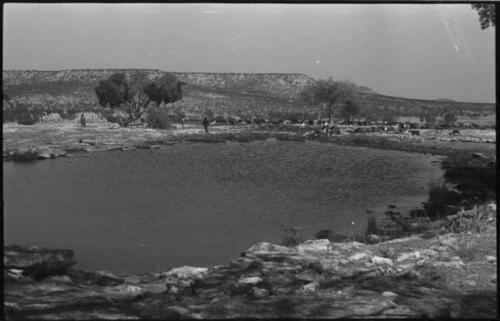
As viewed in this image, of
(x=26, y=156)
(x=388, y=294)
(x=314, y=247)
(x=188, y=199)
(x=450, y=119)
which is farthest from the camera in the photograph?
(x=450, y=119)

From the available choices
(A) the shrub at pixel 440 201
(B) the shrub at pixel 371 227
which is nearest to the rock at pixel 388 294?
(B) the shrub at pixel 371 227

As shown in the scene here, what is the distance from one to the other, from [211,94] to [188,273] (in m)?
16.4

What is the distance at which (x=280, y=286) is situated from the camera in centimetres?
626

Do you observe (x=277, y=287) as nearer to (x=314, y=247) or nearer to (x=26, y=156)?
(x=314, y=247)

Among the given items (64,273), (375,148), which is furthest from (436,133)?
(64,273)

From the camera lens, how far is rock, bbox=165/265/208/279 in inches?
268

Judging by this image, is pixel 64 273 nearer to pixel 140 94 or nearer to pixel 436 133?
pixel 140 94

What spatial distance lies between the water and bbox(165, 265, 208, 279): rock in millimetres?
769

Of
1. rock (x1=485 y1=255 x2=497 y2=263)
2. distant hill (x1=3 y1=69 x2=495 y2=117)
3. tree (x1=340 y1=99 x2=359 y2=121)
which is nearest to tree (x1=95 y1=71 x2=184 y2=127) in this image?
distant hill (x1=3 y1=69 x2=495 y2=117)

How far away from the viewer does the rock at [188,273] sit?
681 cm

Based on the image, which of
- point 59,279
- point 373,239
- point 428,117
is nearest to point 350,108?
point 428,117

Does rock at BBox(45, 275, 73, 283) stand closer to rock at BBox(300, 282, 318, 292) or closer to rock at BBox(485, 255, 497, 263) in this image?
rock at BBox(300, 282, 318, 292)

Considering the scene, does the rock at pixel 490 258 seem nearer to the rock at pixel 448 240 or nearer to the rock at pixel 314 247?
the rock at pixel 448 240

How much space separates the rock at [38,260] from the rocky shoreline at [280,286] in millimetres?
16
